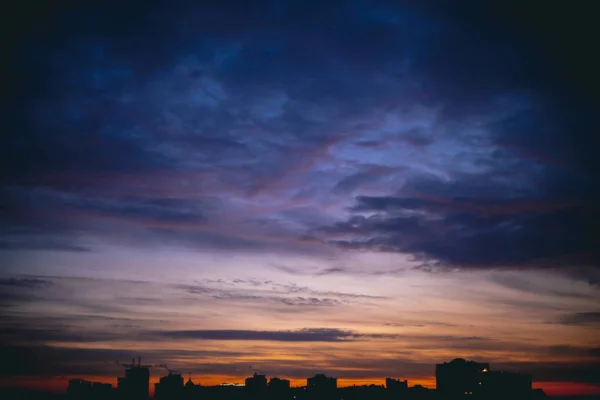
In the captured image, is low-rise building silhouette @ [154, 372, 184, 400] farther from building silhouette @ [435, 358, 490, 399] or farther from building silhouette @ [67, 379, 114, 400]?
building silhouette @ [435, 358, 490, 399]

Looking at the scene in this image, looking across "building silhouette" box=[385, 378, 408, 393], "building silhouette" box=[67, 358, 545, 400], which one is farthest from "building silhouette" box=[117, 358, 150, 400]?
"building silhouette" box=[385, 378, 408, 393]

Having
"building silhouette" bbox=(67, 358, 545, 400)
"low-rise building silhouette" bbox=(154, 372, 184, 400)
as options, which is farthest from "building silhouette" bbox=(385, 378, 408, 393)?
"low-rise building silhouette" bbox=(154, 372, 184, 400)

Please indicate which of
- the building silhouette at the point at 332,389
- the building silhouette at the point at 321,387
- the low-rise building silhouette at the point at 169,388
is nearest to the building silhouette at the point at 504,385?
the building silhouette at the point at 332,389

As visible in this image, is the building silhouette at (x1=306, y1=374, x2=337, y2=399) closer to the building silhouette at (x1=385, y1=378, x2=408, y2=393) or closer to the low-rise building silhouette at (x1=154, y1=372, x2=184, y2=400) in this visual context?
the building silhouette at (x1=385, y1=378, x2=408, y2=393)

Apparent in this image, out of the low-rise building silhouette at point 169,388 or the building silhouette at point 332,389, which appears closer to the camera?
the building silhouette at point 332,389

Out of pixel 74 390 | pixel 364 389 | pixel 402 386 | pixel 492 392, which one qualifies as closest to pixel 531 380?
pixel 492 392

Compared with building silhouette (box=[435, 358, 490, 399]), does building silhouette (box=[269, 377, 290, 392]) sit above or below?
below

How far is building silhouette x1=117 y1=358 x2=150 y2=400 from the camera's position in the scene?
178m

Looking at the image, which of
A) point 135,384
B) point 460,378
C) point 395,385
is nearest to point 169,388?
point 135,384

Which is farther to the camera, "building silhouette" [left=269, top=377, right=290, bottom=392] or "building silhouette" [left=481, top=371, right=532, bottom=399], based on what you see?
"building silhouette" [left=269, top=377, right=290, bottom=392]

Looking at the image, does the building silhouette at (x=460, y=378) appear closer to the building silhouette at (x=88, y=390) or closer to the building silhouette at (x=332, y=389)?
the building silhouette at (x=332, y=389)

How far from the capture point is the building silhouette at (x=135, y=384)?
585ft

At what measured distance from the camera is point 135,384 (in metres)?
182

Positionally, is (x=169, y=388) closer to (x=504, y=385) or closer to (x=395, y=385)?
(x=395, y=385)
